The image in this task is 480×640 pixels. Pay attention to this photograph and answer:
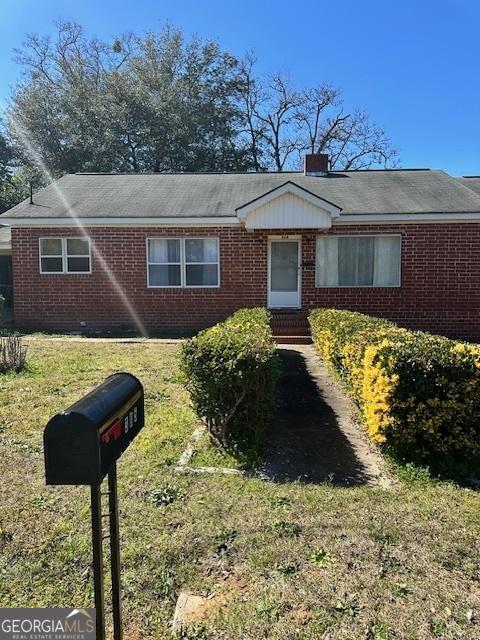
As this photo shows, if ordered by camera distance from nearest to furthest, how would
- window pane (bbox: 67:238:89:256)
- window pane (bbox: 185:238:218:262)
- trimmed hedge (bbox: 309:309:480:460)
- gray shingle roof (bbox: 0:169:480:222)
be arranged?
1. trimmed hedge (bbox: 309:309:480:460)
2. gray shingle roof (bbox: 0:169:480:222)
3. window pane (bbox: 185:238:218:262)
4. window pane (bbox: 67:238:89:256)

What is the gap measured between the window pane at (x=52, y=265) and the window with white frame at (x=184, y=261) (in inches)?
99.6

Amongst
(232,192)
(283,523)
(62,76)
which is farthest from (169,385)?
(62,76)

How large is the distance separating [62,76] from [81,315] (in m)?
29.7

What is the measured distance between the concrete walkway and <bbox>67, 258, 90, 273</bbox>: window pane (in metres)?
8.01

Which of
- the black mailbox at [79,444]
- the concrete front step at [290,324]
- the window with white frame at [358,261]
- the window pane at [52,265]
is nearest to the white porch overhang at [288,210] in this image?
the window with white frame at [358,261]

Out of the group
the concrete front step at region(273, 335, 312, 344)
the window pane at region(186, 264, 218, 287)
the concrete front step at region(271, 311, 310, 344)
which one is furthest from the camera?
the window pane at region(186, 264, 218, 287)

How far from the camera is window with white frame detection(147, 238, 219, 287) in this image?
43.3ft

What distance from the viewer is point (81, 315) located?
1356 cm

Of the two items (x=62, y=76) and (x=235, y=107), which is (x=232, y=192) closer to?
(x=235, y=107)

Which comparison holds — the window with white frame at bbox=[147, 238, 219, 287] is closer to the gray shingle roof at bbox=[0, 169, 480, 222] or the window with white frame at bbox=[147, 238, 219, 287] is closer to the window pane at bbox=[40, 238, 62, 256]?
the gray shingle roof at bbox=[0, 169, 480, 222]

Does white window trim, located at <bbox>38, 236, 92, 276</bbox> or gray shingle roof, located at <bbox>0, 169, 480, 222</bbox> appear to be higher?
gray shingle roof, located at <bbox>0, 169, 480, 222</bbox>

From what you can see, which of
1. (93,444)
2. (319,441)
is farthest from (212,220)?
(93,444)

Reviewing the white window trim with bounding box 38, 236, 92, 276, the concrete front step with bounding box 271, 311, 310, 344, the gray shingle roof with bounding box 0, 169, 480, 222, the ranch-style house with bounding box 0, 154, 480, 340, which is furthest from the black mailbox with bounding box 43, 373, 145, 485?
the white window trim with bounding box 38, 236, 92, 276

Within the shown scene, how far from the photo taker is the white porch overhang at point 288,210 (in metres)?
12.1
